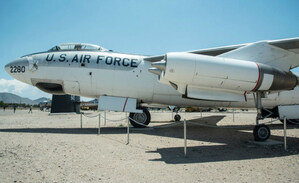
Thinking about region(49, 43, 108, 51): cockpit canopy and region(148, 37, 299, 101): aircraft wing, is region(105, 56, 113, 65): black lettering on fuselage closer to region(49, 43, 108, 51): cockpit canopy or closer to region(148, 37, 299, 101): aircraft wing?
region(49, 43, 108, 51): cockpit canopy

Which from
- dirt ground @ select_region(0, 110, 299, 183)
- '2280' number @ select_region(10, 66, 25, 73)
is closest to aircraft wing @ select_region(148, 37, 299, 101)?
dirt ground @ select_region(0, 110, 299, 183)

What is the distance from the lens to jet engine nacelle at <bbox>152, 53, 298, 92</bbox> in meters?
5.77

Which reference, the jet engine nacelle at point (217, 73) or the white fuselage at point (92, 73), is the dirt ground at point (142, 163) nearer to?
the jet engine nacelle at point (217, 73)

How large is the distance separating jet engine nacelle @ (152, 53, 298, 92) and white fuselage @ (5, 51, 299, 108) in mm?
3272

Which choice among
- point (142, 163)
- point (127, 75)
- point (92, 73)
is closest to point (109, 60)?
point (92, 73)

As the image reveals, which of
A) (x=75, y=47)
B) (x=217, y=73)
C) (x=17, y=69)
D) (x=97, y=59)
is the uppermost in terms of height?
(x=75, y=47)

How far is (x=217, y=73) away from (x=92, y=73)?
5.92 metres

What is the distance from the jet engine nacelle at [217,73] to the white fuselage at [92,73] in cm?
327

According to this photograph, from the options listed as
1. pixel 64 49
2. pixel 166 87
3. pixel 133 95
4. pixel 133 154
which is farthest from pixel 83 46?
pixel 133 154

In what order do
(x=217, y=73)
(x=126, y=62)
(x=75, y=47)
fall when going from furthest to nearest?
(x=75, y=47)
(x=126, y=62)
(x=217, y=73)

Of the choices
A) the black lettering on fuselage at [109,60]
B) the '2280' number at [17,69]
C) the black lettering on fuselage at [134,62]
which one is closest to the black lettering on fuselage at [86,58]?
the black lettering on fuselage at [109,60]

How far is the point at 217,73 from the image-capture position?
5848mm

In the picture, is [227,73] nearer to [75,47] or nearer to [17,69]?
[75,47]

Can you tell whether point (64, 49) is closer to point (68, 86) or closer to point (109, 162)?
point (68, 86)
